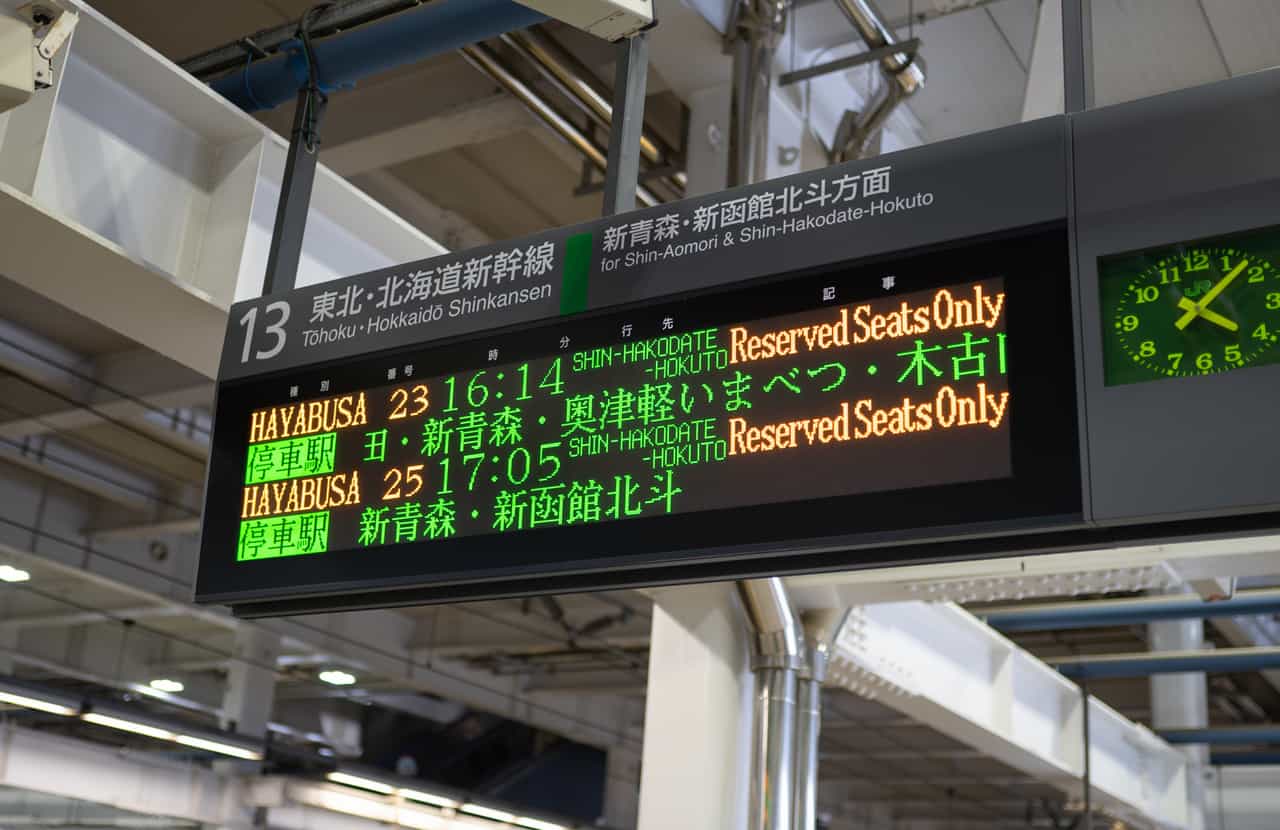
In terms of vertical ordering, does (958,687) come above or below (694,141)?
below

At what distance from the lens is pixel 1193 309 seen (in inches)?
107

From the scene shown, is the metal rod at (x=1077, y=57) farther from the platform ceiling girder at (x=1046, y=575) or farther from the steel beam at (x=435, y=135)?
the steel beam at (x=435, y=135)

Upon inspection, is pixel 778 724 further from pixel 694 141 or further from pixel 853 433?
pixel 853 433

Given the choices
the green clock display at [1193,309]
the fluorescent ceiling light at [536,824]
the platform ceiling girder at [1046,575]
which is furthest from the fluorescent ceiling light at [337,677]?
the green clock display at [1193,309]

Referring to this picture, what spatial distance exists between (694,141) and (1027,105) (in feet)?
5.06

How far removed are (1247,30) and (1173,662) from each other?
17.2ft

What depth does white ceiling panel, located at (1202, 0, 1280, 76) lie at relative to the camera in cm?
610

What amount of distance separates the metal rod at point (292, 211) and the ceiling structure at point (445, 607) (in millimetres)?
2315

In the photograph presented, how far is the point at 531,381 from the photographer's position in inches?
136

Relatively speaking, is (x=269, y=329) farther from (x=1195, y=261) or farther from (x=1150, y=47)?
(x=1150, y=47)

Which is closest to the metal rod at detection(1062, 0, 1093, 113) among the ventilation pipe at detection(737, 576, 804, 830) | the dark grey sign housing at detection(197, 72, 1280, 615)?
the dark grey sign housing at detection(197, 72, 1280, 615)

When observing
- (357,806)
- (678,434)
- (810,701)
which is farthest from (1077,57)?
(357,806)

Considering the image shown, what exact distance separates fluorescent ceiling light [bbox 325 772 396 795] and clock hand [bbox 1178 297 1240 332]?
1266 centimetres

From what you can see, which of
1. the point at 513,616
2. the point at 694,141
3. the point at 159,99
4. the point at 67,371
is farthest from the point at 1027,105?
the point at 513,616
